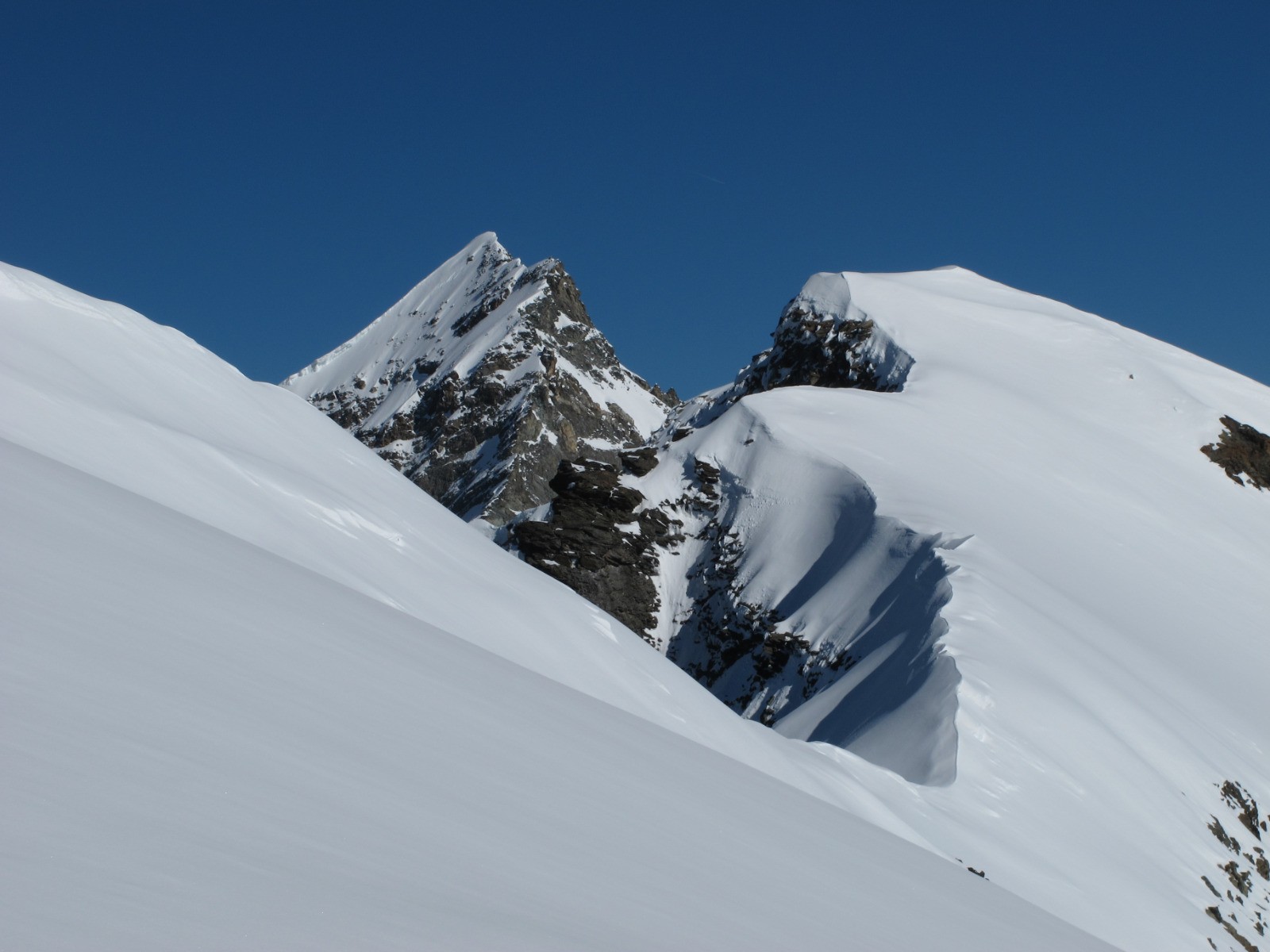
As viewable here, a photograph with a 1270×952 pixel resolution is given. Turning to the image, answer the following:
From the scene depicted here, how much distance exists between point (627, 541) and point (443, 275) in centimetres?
12029

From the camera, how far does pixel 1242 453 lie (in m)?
46.8

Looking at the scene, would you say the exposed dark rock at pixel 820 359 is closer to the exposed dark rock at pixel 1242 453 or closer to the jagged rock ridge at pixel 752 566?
the jagged rock ridge at pixel 752 566

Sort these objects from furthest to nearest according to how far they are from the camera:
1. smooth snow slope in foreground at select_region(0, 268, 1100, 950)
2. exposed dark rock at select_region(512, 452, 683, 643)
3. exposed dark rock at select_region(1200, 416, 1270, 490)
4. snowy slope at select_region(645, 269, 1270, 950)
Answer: exposed dark rock at select_region(1200, 416, 1270, 490)
exposed dark rock at select_region(512, 452, 683, 643)
snowy slope at select_region(645, 269, 1270, 950)
smooth snow slope in foreground at select_region(0, 268, 1100, 950)

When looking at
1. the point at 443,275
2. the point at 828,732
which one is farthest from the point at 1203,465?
the point at 443,275

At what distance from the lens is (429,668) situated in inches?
217

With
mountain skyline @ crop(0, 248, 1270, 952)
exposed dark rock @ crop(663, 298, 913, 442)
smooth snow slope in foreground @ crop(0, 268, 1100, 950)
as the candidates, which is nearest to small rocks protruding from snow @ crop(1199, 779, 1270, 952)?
mountain skyline @ crop(0, 248, 1270, 952)

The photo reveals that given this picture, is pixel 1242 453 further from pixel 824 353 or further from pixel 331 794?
pixel 331 794

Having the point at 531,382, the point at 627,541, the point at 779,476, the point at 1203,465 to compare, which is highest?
the point at 531,382

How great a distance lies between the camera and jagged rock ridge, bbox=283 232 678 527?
107m

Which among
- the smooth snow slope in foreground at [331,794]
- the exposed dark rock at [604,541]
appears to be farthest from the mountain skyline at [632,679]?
the exposed dark rock at [604,541]

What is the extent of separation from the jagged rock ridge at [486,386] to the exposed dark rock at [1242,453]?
55011 mm

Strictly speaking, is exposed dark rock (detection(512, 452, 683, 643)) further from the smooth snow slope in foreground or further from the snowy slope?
the smooth snow slope in foreground

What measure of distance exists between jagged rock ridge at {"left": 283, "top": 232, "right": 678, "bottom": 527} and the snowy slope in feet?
167

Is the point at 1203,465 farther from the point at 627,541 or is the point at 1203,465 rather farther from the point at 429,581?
the point at 429,581
